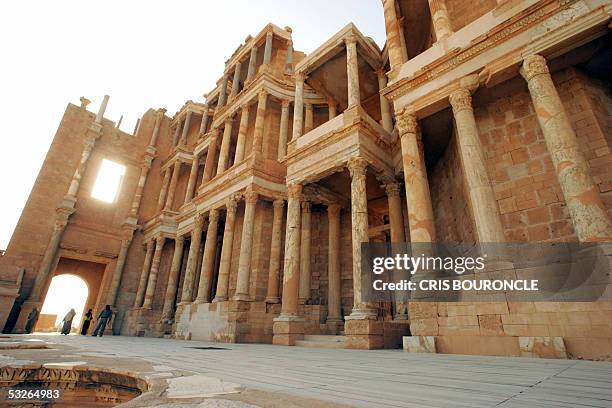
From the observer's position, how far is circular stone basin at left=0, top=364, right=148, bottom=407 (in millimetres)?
2832

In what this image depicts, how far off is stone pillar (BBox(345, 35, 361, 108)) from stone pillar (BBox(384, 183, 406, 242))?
3372mm

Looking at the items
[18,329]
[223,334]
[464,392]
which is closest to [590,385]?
[464,392]

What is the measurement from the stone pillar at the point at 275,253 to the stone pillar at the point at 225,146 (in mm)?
4613

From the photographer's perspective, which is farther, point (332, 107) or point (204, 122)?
point (204, 122)

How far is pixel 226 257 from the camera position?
13125mm

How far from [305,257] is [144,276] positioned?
43.4ft

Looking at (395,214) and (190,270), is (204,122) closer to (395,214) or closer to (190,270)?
(190,270)

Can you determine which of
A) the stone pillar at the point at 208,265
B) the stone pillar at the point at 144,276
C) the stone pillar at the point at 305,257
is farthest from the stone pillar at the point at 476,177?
the stone pillar at the point at 144,276

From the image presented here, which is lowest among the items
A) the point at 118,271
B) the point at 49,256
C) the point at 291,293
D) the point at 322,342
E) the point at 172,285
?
the point at 322,342

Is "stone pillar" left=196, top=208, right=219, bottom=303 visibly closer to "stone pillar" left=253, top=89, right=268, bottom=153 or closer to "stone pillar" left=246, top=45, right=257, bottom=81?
"stone pillar" left=253, top=89, right=268, bottom=153

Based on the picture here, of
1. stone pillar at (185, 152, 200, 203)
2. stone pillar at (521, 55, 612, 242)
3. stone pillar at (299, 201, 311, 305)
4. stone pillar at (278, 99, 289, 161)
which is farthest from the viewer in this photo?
stone pillar at (185, 152, 200, 203)

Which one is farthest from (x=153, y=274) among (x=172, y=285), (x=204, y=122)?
(x=204, y=122)

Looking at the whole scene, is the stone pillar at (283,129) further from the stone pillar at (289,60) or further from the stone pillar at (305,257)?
the stone pillar at (305,257)

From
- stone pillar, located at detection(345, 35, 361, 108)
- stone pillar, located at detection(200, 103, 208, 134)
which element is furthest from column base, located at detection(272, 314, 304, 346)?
stone pillar, located at detection(200, 103, 208, 134)
